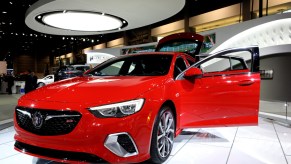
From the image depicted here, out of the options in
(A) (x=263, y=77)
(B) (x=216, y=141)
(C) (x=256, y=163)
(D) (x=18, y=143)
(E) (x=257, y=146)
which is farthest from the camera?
(A) (x=263, y=77)

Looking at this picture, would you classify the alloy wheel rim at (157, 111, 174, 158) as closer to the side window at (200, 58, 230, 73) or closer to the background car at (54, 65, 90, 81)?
the side window at (200, 58, 230, 73)

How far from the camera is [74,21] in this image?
10.9 meters

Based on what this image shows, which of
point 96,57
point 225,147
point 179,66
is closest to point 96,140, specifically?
point 179,66

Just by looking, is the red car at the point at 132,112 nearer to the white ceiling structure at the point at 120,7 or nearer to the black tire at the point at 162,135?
the black tire at the point at 162,135

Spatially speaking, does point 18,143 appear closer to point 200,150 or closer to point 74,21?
point 200,150

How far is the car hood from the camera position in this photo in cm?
199

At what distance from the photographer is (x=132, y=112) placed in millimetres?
1977

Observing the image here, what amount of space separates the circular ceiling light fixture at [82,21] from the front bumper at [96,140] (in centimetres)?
791

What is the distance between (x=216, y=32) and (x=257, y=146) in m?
6.74

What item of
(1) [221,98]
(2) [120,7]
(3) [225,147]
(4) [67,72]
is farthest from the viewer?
(4) [67,72]

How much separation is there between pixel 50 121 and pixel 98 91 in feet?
1.48

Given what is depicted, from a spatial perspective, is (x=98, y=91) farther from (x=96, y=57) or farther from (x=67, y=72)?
(x=96, y=57)

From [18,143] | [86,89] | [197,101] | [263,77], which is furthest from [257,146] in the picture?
[263,77]

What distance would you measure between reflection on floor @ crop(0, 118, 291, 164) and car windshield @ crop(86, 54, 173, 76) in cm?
100
